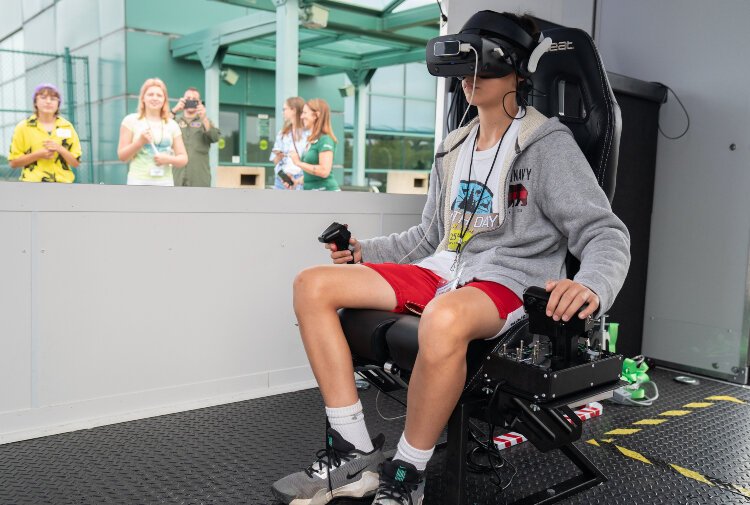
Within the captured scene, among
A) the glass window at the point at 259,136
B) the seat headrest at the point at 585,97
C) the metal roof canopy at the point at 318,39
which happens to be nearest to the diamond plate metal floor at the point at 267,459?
the seat headrest at the point at 585,97

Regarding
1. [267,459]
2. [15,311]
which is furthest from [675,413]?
[15,311]

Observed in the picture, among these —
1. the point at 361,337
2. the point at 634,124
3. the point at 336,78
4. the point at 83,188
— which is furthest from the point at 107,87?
the point at 361,337

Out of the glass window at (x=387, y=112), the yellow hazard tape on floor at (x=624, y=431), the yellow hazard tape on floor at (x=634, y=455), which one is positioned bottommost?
the yellow hazard tape on floor at (x=624, y=431)

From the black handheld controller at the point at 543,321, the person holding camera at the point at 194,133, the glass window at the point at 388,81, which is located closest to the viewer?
the black handheld controller at the point at 543,321

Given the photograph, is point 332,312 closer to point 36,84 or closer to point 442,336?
point 442,336

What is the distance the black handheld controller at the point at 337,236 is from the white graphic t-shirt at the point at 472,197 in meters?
0.21

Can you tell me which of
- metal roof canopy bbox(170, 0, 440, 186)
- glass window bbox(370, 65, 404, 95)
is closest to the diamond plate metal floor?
metal roof canopy bbox(170, 0, 440, 186)

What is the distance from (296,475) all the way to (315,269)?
0.48 metres

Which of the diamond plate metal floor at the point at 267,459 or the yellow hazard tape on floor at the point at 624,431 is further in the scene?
the yellow hazard tape on floor at the point at 624,431

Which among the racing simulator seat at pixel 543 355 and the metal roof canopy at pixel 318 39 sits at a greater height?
the metal roof canopy at pixel 318 39

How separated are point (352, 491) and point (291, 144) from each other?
81.5 inches

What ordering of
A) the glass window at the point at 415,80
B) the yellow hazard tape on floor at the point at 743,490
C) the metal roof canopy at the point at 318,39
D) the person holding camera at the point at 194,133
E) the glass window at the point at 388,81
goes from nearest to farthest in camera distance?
the yellow hazard tape on floor at the point at 743,490 < the person holding camera at the point at 194,133 < the metal roof canopy at the point at 318,39 < the glass window at the point at 415,80 < the glass window at the point at 388,81

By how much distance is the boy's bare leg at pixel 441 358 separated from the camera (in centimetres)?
132

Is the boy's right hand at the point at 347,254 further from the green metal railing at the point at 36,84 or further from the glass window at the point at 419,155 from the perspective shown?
the glass window at the point at 419,155
